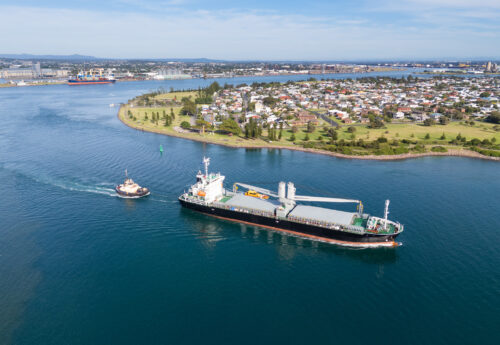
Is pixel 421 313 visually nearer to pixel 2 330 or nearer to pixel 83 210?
pixel 2 330

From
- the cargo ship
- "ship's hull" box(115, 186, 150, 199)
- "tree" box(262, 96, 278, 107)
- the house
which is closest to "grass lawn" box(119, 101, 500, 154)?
the house

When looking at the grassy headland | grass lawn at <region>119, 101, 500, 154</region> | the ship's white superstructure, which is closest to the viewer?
the ship's white superstructure

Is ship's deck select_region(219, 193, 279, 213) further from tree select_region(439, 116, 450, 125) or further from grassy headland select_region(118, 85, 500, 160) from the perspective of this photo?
tree select_region(439, 116, 450, 125)

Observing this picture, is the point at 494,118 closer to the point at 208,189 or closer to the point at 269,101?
the point at 269,101

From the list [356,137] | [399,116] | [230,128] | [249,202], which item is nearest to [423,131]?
[399,116]

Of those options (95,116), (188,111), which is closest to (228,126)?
(188,111)

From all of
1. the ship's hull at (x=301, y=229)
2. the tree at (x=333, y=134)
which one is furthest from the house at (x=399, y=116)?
the ship's hull at (x=301, y=229)
